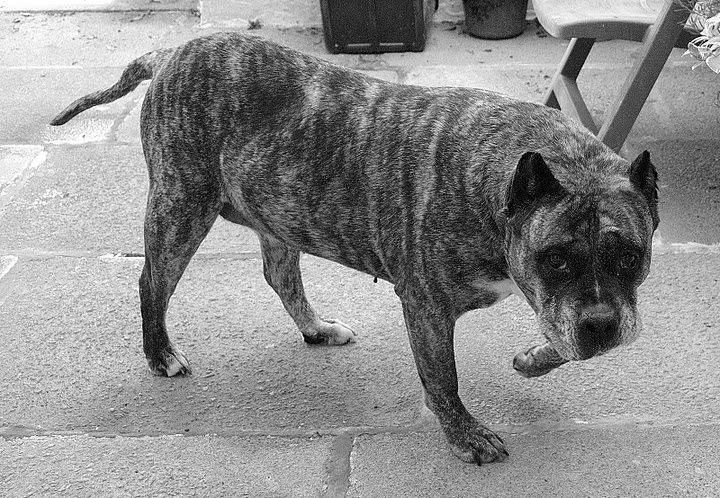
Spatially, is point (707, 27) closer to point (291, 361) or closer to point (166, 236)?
point (291, 361)

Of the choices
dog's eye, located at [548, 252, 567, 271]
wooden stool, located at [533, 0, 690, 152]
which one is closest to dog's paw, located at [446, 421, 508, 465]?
Answer: dog's eye, located at [548, 252, 567, 271]

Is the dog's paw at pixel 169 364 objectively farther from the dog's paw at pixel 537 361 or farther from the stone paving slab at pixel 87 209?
the dog's paw at pixel 537 361

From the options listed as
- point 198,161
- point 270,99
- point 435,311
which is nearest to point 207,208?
point 198,161

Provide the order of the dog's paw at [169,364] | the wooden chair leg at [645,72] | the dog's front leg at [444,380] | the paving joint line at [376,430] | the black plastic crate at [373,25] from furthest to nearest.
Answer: the black plastic crate at [373,25] < the wooden chair leg at [645,72] < the dog's paw at [169,364] < the paving joint line at [376,430] < the dog's front leg at [444,380]

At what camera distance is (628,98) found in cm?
491

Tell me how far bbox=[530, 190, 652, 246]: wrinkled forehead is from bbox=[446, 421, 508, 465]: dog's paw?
34.4 inches

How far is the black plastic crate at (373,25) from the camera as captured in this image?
6.78 metres

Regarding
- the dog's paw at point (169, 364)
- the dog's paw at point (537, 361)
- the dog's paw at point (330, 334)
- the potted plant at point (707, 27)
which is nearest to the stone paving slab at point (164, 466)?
the dog's paw at point (169, 364)

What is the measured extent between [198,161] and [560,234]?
1.39 m

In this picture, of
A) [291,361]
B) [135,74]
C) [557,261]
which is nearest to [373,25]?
[135,74]

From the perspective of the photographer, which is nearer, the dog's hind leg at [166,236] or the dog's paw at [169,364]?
the dog's hind leg at [166,236]

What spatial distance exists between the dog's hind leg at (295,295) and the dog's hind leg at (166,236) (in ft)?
1.19

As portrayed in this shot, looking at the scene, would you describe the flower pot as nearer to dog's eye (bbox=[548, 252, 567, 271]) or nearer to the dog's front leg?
the dog's front leg

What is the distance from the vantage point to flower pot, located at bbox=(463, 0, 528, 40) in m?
6.98
